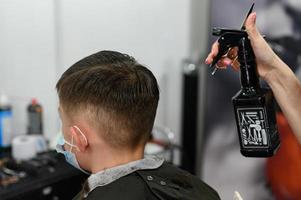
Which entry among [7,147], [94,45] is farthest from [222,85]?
[7,147]

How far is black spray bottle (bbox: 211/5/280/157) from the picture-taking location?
1.14 metres

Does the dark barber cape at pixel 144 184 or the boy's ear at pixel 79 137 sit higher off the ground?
the boy's ear at pixel 79 137

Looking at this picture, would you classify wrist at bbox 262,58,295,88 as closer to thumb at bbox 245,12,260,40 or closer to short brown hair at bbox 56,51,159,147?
thumb at bbox 245,12,260,40

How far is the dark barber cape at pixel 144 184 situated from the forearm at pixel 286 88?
1.15 ft

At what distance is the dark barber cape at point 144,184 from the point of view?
3.51ft

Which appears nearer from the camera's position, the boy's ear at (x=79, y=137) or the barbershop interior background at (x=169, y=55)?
the boy's ear at (x=79, y=137)

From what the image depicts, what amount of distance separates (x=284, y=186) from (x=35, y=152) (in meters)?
1.37

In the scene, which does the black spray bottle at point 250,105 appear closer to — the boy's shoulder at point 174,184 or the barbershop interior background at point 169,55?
the boy's shoulder at point 174,184

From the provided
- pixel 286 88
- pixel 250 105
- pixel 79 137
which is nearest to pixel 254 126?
pixel 250 105

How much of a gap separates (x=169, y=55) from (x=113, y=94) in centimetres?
166

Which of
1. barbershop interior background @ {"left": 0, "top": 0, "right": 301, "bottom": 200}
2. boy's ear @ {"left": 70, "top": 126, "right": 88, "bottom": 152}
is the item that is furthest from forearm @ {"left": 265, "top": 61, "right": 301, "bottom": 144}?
barbershop interior background @ {"left": 0, "top": 0, "right": 301, "bottom": 200}

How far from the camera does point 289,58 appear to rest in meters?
2.31

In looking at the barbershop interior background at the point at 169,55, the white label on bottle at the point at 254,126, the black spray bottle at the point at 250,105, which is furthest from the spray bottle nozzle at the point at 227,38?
the barbershop interior background at the point at 169,55

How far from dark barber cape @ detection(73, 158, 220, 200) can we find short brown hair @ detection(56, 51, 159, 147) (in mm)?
77
